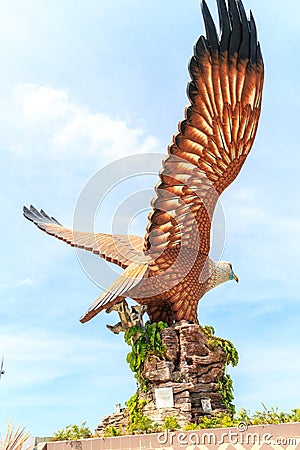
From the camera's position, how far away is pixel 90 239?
11.7 metres

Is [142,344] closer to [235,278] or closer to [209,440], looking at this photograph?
[209,440]

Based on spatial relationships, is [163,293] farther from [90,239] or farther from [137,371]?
[90,239]

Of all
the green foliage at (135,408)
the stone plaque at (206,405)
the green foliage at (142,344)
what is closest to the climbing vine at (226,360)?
the stone plaque at (206,405)

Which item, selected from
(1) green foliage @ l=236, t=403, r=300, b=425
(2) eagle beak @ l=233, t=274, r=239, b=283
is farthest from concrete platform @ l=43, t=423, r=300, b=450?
(2) eagle beak @ l=233, t=274, r=239, b=283

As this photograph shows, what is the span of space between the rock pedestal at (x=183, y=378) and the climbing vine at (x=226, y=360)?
116 mm

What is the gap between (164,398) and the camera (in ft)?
29.8

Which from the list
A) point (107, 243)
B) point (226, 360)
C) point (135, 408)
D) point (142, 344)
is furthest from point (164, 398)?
point (107, 243)

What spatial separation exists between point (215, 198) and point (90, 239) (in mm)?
3278

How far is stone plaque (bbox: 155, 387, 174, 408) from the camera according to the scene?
902 cm

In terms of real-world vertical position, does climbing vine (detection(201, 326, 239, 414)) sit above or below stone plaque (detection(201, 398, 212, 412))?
above

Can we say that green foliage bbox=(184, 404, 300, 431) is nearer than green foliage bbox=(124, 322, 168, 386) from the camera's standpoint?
Yes

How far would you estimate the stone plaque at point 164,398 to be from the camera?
902 cm

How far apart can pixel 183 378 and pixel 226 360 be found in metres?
1.28

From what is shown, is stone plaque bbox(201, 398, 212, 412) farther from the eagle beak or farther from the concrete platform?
the eagle beak
